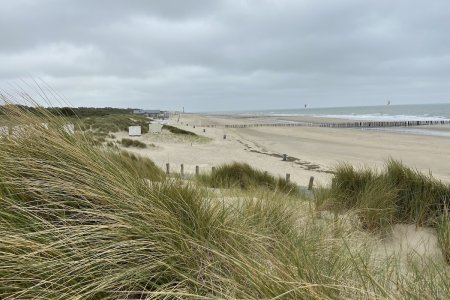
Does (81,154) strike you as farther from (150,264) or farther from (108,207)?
(150,264)

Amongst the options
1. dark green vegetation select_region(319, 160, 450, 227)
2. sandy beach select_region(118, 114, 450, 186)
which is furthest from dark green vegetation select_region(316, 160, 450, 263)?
sandy beach select_region(118, 114, 450, 186)

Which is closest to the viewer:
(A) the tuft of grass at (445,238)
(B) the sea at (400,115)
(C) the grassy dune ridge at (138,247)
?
(C) the grassy dune ridge at (138,247)

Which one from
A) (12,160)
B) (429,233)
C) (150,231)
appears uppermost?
(12,160)

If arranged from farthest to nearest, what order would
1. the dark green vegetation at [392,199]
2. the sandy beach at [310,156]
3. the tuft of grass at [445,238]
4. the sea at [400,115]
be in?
the sea at [400,115]
the sandy beach at [310,156]
the dark green vegetation at [392,199]
the tuft of grass at [445,238]

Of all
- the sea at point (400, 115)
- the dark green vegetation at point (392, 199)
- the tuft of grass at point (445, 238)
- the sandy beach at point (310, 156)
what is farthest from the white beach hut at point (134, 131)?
the tuft of grass at point (445, 238)

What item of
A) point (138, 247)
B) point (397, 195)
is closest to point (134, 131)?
point (397, 195)

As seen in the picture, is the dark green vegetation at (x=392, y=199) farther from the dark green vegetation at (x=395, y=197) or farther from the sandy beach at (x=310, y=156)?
the sandy beach at (x=310, y=156)

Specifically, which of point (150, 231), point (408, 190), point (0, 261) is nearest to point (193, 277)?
point (150, 231)

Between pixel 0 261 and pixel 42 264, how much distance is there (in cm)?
24

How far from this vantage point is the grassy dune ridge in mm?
1897

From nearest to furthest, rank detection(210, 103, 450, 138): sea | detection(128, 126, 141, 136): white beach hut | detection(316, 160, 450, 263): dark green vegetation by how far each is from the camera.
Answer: detection(316, 160, 450, 263): dark green vegetation, detection(128, 126, 141, 136): white beach hut, detection(210, 103, 450, 138): sea

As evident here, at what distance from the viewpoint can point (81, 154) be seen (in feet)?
9.24

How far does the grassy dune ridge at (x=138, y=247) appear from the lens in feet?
6.23

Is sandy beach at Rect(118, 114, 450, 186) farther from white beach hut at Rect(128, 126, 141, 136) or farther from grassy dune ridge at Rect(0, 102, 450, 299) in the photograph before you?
grassy dune ridge at Rect(0, 102, 450, 299)
